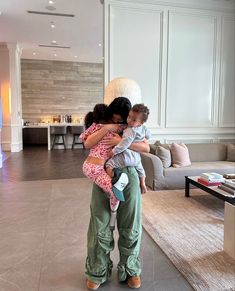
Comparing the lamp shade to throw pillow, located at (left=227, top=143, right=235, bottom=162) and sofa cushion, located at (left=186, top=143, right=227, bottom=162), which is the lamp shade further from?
throw pillow, located at (left=227, top=143, right=235, bottom=162)

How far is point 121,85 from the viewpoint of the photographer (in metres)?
2.16

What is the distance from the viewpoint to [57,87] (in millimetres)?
10922

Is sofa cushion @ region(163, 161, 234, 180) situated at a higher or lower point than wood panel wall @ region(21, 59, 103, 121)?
lower

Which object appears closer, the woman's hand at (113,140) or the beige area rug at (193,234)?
the woman's hand at (113,140)

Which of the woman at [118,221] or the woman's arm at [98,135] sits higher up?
the woman's arm at [98,135]

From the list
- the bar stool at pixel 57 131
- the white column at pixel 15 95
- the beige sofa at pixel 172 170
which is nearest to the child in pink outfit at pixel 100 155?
the beige sofa at pixel 172 170

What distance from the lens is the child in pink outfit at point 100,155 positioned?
6.08 ft

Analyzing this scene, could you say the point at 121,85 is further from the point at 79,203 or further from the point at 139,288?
the point at 79,203

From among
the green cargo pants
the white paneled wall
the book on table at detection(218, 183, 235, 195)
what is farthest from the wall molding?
the green cargo pants

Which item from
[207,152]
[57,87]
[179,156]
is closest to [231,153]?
[207,152]

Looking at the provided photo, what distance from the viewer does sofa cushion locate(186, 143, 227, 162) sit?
17.0 feet

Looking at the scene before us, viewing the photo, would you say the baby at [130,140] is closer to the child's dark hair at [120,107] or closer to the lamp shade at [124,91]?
the child's dark hair at [120,107]

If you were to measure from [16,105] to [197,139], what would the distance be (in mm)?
6020

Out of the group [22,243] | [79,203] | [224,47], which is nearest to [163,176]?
[79,203]
